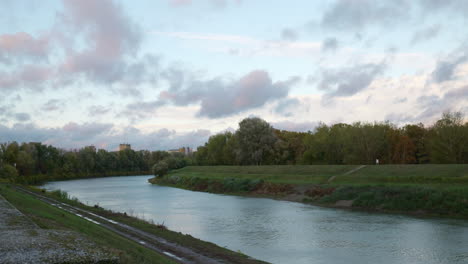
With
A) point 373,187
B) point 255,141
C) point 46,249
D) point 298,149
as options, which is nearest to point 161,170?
point 255,141

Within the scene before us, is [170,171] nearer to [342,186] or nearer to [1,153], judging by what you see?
[1,153]

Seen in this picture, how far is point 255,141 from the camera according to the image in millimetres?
85875

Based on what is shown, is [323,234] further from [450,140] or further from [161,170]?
[161,170]

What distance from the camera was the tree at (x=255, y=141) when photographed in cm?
8519

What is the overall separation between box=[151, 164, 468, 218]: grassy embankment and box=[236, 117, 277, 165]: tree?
745 inches

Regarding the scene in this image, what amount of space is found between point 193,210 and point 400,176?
22.2 metres

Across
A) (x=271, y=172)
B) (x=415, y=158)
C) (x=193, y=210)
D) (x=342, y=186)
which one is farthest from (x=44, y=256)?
(x=415, y=158)

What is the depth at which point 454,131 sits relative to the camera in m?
56.9

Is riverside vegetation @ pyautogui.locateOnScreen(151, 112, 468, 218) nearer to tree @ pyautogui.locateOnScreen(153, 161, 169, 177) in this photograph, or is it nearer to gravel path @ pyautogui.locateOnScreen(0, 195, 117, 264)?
tree @ pyautogui.locateOnScreen(153, 161, 169, 177)

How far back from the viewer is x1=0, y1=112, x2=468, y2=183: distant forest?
58.6 metres

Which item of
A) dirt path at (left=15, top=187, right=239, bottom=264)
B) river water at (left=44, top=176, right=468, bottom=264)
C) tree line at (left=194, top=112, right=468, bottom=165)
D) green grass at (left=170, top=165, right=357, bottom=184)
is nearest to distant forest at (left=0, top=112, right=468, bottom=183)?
tree line at (left=194, top=112, right=468, bottom=165)

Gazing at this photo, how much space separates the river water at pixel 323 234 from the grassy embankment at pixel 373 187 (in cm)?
244

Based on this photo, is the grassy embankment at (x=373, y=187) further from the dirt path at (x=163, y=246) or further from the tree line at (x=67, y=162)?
the tree line at (x=67, y=162)

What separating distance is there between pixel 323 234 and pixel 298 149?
212 ft
